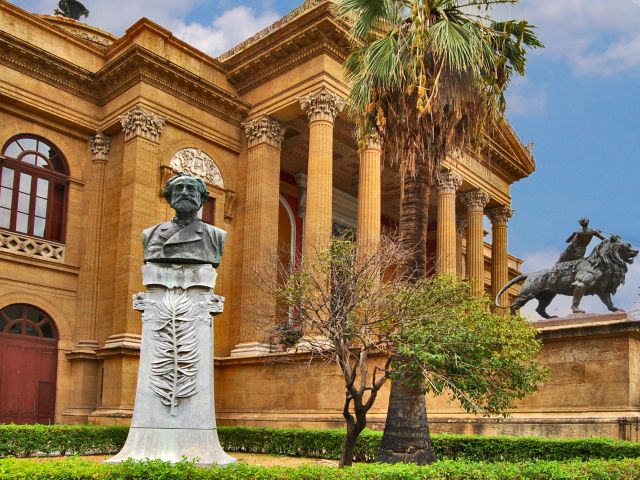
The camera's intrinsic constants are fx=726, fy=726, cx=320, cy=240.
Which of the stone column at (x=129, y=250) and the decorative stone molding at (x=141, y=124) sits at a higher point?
the decorative stone molding at (x=141, y=124)

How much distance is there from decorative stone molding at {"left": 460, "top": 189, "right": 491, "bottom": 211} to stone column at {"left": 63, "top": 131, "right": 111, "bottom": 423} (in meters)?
17.5

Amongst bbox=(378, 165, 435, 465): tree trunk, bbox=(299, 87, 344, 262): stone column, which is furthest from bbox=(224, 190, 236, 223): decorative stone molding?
bbox=(378, 165, 435, 465): tree trunk

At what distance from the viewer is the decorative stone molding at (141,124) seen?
25.5m

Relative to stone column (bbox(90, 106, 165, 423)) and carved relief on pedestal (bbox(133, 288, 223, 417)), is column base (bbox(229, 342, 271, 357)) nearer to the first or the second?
stone column (bbox(90, 106, 165, 423))

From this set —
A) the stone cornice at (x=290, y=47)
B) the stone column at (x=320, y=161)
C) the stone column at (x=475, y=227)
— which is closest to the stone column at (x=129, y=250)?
the stone cornice at (x=290, y=47)

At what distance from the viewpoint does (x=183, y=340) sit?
29.6ft

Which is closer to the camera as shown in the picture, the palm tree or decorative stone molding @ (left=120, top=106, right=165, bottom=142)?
the palm tree

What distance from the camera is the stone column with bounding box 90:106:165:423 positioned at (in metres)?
23.5

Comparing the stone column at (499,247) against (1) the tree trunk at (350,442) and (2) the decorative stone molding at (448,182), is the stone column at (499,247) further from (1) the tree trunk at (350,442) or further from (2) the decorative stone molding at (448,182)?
(1) the tree trunk at (350,442)

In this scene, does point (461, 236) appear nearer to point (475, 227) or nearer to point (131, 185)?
point (475, 227)

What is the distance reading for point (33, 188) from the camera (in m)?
25.4

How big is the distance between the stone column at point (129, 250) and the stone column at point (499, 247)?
18738 mm

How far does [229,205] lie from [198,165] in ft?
6.41

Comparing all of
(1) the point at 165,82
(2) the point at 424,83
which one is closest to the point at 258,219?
(1) the point at 165,82
